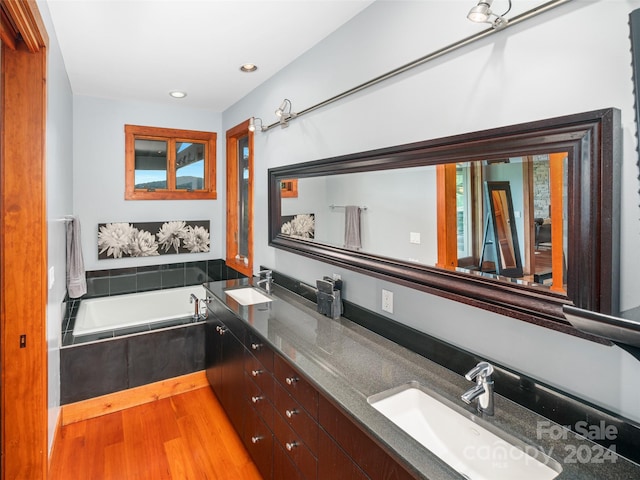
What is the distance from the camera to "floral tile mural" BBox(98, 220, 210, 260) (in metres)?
3.91

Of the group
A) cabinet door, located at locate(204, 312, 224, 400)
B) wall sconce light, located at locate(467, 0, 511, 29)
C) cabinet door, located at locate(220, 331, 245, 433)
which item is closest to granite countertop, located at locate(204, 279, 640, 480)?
cabinet door, located at locate(220, 331, 245, 433)

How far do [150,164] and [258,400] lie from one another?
3016 mm

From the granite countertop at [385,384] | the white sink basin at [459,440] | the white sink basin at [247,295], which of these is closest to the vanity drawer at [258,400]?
the granite countertop at [385,384]

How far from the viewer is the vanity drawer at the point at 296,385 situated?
157 cm

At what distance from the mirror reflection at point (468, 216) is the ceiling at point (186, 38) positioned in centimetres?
95

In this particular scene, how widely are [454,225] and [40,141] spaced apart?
1954 mm

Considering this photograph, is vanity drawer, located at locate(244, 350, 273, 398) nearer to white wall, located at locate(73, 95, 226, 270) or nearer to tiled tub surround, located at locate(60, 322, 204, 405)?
tiled tub surround, located at locate(60, 322, 204, 405)

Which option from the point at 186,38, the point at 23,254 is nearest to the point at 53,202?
the point at 23,254

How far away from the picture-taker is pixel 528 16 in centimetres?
124

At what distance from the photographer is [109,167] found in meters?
3.88

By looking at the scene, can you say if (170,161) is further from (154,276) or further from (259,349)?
(259,349)

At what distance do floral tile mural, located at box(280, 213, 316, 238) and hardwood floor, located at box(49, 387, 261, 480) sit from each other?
4.80ft

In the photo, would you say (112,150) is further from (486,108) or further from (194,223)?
(486,108)

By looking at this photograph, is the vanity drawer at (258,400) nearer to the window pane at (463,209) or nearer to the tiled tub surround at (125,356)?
the tiled tub surround at (125,356)
